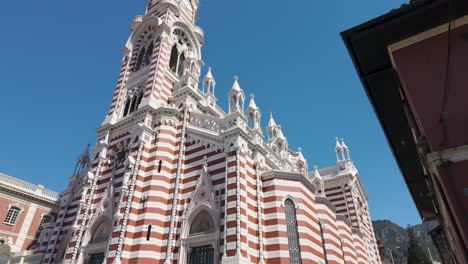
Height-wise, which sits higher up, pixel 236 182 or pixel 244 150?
pixel 244 150

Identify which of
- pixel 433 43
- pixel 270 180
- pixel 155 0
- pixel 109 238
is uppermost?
pixel 155 0

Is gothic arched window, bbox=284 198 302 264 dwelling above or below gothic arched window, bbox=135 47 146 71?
below

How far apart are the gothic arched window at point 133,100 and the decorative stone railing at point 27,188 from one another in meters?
16.2

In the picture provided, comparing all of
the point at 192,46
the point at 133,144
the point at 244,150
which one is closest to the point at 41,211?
the point at 133,144

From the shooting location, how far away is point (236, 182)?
17.8 m

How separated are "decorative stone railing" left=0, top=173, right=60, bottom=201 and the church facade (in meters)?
9.59

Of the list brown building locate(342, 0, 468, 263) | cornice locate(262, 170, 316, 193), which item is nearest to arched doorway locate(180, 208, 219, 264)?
cornice locate(262, 170, 316, 193)

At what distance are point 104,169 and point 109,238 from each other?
22.5 ft

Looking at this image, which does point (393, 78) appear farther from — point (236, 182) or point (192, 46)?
point (192, 46)

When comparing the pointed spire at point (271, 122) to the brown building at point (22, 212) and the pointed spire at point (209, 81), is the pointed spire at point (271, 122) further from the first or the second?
the brown building at point (22, 212)

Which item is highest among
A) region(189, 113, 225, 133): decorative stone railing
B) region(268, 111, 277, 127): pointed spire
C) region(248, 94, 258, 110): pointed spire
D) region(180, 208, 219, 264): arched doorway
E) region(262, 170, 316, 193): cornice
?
region(268, 111, 277, 127): pointed spire

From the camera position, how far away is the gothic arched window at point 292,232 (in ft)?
57.4

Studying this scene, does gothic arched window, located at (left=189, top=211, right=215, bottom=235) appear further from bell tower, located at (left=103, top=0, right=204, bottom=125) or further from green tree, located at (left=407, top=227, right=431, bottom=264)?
green tree, located at (left=407, top=227, right=431, bottom=264)

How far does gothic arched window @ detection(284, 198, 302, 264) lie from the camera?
57.4ft
